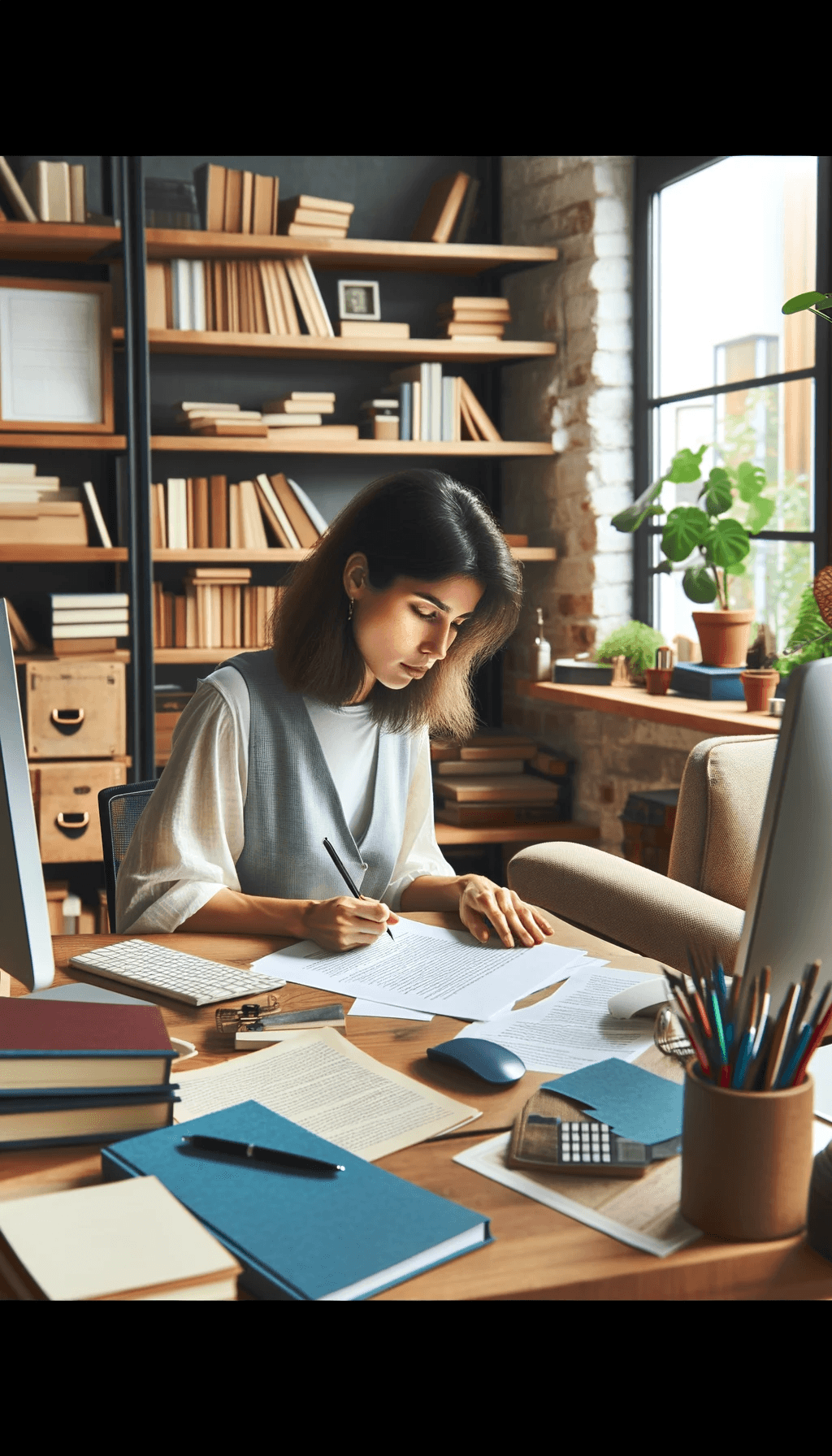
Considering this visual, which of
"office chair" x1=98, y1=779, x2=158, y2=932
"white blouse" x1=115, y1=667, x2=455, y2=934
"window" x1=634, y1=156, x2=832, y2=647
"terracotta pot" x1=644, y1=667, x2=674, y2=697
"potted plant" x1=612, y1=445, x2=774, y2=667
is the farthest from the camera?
"terracotta pot" x1=644, y1=667, x2=674, y2=697

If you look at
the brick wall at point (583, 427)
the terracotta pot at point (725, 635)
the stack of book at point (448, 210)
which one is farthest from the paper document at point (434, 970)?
the stack of book at point (448, 210)

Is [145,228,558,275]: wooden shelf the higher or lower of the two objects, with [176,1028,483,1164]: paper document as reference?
higher

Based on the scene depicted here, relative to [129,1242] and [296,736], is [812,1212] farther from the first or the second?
[296,736]

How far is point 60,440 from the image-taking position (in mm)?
3424

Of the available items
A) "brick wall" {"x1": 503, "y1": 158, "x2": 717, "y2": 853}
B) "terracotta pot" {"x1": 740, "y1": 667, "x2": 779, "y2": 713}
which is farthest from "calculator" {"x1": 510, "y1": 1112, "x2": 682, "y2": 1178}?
"brick wall" {"x1": 503, "y1": 158, "x2": 717, "y2": 853}

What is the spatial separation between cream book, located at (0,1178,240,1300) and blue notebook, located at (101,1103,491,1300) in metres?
0.03

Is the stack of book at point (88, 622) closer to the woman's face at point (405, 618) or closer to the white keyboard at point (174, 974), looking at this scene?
the woman's face at point (405, 618)

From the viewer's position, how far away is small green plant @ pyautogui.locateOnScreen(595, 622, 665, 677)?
348 cm

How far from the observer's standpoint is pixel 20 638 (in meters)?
3.54

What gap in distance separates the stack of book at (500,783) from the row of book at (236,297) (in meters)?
1.32

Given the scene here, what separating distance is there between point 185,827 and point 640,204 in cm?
276

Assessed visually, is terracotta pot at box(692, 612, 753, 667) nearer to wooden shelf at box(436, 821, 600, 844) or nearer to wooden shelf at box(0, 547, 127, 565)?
wooden shelf at box(436, 821, 600, 844)

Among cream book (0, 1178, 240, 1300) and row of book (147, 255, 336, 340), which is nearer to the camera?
cream book (0, 1178, 240, 1300)
